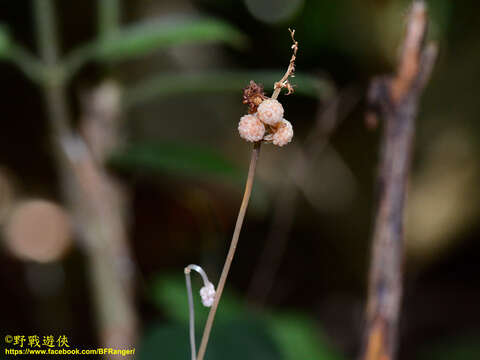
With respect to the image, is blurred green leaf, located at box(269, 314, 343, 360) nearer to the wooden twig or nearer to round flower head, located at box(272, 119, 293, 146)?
the wooden twig

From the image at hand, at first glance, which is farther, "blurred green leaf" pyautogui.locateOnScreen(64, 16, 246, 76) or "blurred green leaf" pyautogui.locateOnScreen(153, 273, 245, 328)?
"blurred green leaf" pyautogui.locateOnScreen(153, 273, 245, 328)

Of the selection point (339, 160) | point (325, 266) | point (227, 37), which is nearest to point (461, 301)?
point (325, 266)

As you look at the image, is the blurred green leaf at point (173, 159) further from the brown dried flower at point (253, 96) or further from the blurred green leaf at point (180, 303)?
the brown dried flower at point (253, 96)

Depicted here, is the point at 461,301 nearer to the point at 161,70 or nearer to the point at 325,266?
the point at 325,266

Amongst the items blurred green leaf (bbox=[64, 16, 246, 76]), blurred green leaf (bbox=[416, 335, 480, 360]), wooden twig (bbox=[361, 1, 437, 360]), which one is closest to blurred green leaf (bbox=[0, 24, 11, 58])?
blurred green leaf (bbox=[64, 16, 246, 76])

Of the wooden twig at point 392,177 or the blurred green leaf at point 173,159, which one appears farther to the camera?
the blurred green leaf at point 173,159

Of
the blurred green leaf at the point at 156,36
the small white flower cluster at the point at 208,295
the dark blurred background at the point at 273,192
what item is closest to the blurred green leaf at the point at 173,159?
the dark blurred background at the point at 273,192

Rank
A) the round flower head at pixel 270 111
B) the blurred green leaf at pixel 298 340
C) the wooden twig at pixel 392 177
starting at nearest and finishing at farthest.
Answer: the round flower head at pixel 270 111 < the wooden twig at pixel 392 177 < the blurred green leaf at pixel 298 340
